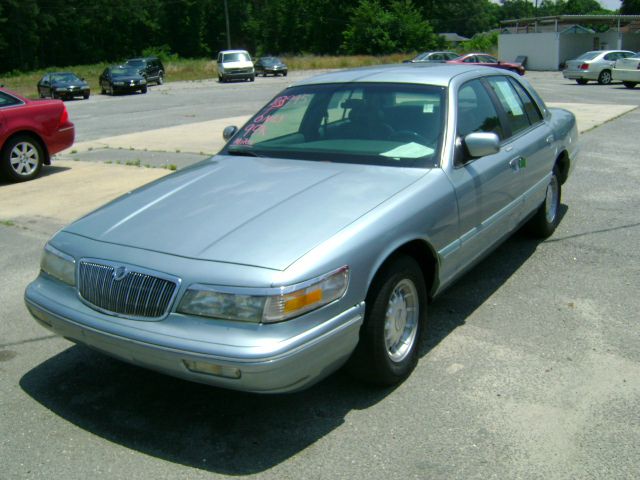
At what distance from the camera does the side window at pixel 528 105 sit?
5.84 metres

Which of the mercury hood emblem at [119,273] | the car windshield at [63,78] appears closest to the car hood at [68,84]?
the car windshield at [63,78]

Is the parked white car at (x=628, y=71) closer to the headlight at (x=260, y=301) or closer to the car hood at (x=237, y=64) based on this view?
the car hood at (x=237, y=64)

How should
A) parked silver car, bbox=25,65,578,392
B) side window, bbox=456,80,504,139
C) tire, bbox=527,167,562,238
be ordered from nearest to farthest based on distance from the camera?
parked silver car, bbox=25,65,578,392
side window, bbox=456,80,504,139
tire, bbox=527,167,562,238

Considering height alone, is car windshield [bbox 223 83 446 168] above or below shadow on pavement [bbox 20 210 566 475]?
above

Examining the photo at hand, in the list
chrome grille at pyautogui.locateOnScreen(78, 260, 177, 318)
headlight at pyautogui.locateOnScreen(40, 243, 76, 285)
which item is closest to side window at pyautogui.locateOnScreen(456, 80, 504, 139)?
chrome grille at pyautogui.locateOnScreen(78, 260, 177, 318)

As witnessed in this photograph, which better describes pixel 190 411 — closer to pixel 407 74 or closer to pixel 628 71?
pixel 407 74

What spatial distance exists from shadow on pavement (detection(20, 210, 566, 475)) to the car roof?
1.76 m

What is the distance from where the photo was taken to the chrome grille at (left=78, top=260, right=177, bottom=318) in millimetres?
3203

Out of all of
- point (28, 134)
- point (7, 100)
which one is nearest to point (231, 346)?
point (28, 134)

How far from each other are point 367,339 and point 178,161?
8157mm

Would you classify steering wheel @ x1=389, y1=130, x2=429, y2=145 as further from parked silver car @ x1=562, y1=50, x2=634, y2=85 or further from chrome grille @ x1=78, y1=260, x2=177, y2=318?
parked silver car @ x1=562, y1=50, x2=634, y2=85

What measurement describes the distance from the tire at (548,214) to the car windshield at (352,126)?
6.73 feet

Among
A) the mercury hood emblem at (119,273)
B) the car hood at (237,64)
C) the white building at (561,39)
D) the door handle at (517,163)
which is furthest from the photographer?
the white building at (561,39)

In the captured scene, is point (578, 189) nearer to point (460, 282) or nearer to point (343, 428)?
point (460, 282)
